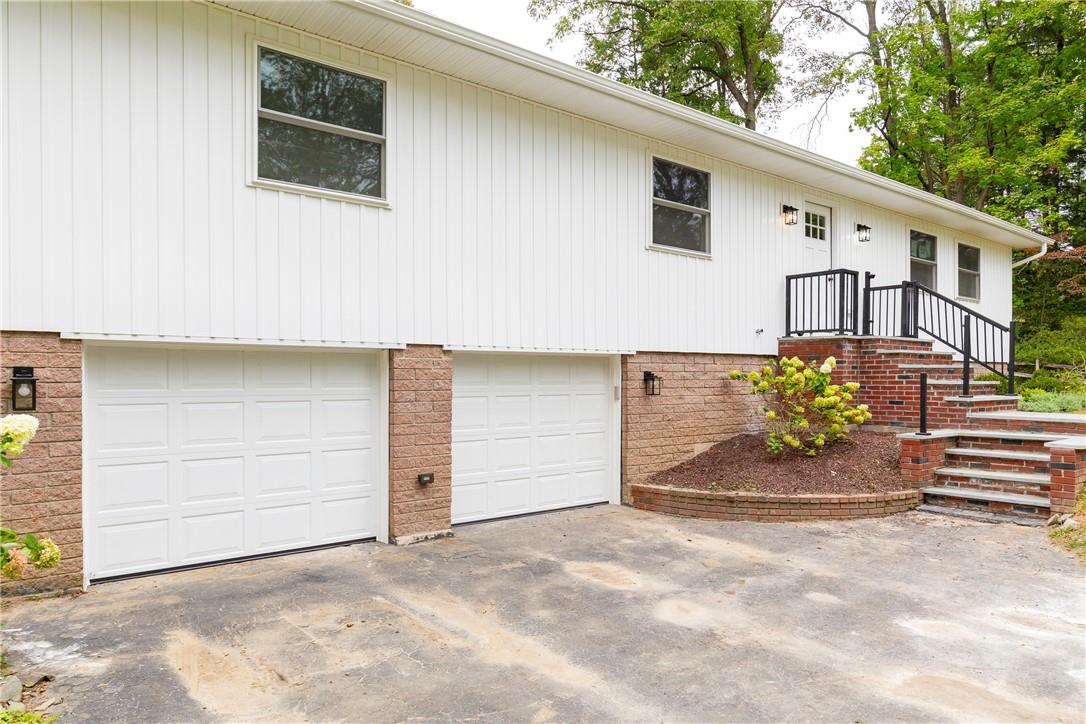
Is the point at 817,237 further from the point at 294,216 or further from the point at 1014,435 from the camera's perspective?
the point at 294,216

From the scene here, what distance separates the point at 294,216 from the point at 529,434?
318 cm

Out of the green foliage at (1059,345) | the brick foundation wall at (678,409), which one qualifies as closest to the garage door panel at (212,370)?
the brick foundation wall at (678,409)

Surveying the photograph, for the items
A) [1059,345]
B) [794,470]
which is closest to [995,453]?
[794,470]

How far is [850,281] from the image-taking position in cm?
927

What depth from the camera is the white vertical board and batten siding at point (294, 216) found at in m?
4.41

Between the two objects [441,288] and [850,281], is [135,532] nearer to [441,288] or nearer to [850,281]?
[441,288]

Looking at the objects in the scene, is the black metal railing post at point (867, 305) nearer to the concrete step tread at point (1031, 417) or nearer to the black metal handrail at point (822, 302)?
the black metal handrail at point (822, 302)

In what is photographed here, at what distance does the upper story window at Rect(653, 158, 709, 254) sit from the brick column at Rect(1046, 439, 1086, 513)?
4.22 metres

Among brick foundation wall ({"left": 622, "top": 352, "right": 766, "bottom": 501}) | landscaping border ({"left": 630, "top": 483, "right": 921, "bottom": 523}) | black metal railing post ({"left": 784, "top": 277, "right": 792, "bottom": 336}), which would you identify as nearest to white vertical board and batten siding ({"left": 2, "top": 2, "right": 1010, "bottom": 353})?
brick foundation wall ({"left": 622, "top": 352, "right": 766, "bottom": 501})

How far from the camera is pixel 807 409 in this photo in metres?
7.91

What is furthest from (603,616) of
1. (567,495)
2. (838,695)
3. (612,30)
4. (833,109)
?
(833,109)

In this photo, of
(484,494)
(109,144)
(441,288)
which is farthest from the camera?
(484,494)

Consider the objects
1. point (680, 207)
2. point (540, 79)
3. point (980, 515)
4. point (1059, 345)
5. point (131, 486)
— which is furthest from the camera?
point (1059, 345)

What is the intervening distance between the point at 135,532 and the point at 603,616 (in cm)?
346
